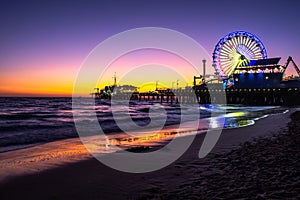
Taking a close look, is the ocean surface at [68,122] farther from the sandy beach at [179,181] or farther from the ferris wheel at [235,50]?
the ferris wheel at [235,50]

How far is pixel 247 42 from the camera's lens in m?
63.8

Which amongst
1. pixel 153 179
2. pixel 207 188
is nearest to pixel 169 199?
pixel 207 188

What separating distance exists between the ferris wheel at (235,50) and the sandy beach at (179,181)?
200 ft

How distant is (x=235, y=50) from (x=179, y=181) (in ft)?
218

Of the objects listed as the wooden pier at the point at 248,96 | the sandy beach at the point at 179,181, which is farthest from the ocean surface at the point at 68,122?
the wooden pier at the point at 248,96

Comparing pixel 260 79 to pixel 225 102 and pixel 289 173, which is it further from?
pixel 289 173

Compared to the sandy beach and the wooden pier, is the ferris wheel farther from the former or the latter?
the sandy beach

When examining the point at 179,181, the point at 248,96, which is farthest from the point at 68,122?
the point at 248,96

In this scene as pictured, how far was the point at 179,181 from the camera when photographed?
4332 mm

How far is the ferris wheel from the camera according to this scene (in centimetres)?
6288

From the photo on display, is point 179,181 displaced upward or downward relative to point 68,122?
upward

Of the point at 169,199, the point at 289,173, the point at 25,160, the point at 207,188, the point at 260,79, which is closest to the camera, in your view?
the point at 169,199

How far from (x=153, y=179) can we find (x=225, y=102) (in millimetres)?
61903

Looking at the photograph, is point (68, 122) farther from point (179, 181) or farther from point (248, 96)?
point (248, 96)
